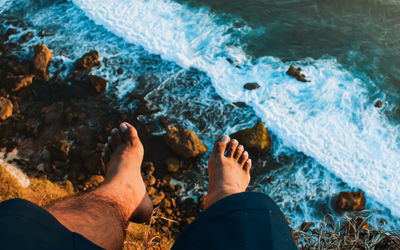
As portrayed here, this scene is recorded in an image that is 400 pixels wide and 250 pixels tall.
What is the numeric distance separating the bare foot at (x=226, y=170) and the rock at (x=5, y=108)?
7.52ft

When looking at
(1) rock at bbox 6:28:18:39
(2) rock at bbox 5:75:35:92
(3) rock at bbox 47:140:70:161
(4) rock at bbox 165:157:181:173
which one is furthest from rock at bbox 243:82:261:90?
(1) rock at bbox 6:28:18:39

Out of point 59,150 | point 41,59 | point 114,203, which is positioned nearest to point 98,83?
point 41,59

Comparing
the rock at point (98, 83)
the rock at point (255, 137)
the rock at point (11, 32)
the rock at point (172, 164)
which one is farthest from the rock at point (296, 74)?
the rock at point (11, 32)

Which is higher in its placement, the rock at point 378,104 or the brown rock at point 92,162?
the rock at point 378,104

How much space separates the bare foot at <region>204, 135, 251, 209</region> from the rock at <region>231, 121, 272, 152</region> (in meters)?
0.24

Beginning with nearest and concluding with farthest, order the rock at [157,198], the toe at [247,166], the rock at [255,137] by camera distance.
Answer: the rock at [157,198], the toe at [247,166], the rock at [255,137]

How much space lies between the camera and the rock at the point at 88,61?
3.30m

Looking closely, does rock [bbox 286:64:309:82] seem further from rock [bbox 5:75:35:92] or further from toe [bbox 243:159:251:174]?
rock [bbox 5:75:35:92]

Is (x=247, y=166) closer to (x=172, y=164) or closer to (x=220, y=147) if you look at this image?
(x=220, y=147)

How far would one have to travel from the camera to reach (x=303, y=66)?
3.83 meters

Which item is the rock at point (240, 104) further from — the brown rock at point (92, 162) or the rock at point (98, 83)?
the brown rock at point (92, 162)

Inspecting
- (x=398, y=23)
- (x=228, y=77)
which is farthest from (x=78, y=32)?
(x=398, y=23)

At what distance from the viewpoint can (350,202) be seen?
2.71 metres

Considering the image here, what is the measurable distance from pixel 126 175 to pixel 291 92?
8.14 feet
